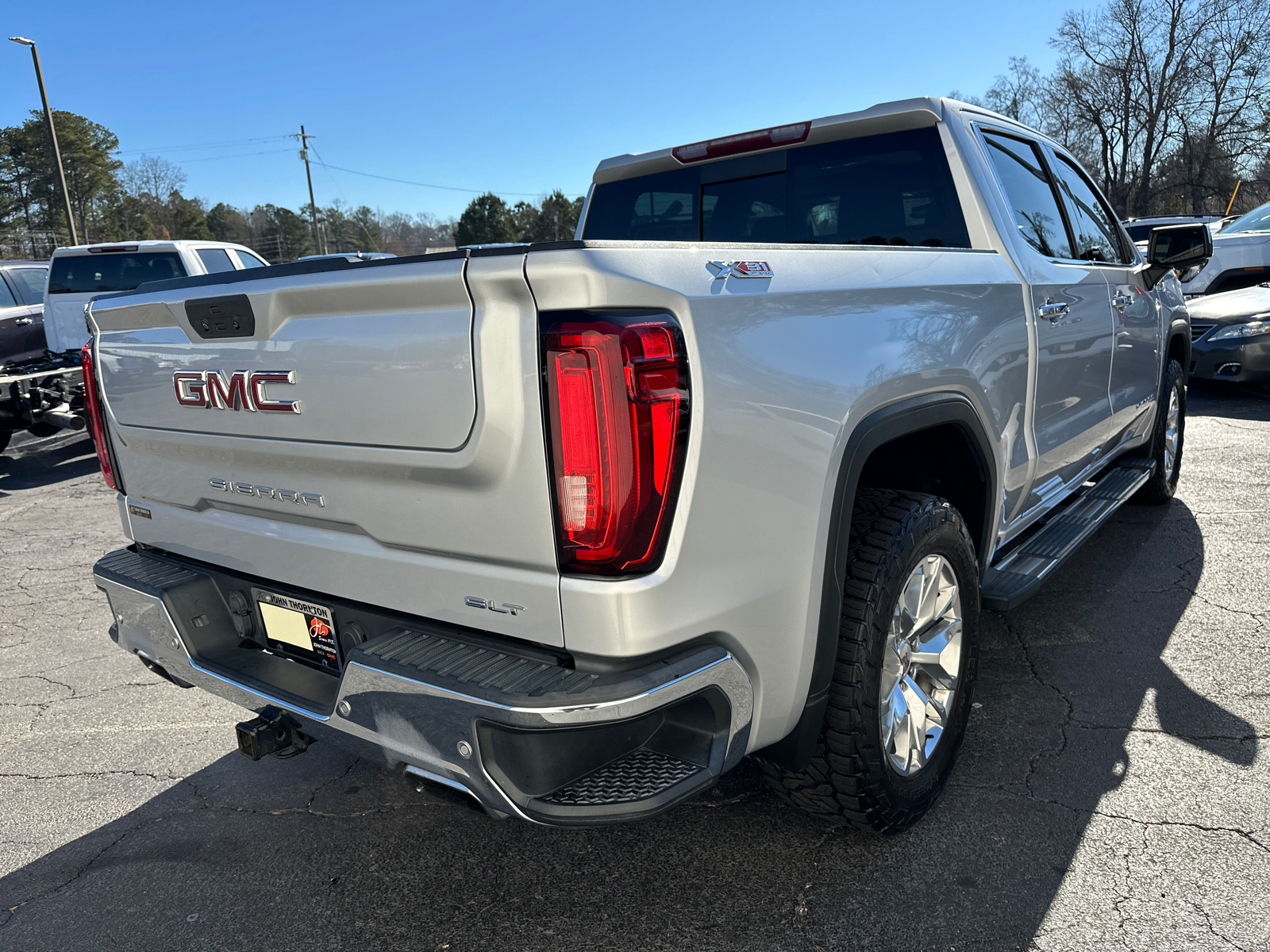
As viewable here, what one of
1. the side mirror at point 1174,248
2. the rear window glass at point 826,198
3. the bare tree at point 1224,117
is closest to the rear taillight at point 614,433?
the rear window glass at point 826,198

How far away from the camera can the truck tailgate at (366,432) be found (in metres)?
1.67

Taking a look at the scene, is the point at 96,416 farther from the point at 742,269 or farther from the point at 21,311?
the point at 21,311

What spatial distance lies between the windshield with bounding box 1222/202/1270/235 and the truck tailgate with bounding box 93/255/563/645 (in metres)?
12.0

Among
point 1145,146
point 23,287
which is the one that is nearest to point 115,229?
point 23,287

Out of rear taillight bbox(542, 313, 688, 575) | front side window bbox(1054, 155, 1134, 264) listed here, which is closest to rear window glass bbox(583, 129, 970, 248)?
front side window bbox(1054, 155, 1134, 264)

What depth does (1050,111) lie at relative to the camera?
5081 cm

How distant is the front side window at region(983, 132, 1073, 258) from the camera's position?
11.0ft

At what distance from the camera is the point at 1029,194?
3.54m

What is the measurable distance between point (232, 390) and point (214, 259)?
9.10m

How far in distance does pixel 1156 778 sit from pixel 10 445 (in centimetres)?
1187

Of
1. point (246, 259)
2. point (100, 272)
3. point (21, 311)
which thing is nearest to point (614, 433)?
point (100, 272)

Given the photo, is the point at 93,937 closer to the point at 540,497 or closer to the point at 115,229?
the point at 540,497

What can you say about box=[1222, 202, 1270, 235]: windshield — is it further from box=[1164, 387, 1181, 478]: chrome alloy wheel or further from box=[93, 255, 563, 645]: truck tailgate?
box=[93, 255, 563, 645]: truck tailgate

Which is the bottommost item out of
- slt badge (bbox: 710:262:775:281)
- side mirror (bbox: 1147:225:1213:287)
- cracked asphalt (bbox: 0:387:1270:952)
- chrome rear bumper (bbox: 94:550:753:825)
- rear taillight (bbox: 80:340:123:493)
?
cracked asphalt (bbox: 0:387:1270:952)
